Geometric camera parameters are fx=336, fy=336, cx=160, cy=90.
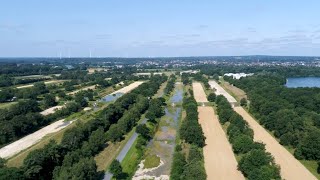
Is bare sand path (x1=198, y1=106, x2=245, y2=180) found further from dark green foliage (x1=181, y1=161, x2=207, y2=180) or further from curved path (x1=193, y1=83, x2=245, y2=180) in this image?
dark green foliage (x1=181, y1=161, x2=207, y2=180)

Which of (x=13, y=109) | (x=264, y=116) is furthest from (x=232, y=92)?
(x=13, y=109)

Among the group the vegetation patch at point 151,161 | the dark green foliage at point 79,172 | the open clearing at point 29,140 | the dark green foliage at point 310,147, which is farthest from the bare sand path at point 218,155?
the open clearing at point 29,140

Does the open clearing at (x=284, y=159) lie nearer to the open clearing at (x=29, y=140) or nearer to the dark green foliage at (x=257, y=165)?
the dark green foliage at (x=257, y=165)

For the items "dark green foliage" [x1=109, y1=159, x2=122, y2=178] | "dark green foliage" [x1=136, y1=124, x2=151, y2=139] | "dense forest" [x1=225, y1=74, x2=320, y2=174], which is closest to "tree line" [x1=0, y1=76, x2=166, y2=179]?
"dark green foliage" [x1=109, y1=159, x2=122, y2=178]

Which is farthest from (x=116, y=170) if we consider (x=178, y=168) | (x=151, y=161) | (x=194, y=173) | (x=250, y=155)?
(x=250, y=155)

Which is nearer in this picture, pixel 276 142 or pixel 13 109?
pixel 276 142

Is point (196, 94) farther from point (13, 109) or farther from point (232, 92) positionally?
point (13, 109)
